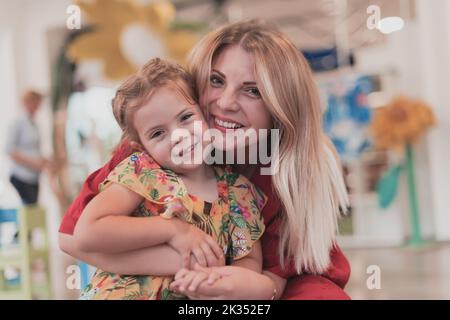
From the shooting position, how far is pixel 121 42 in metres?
2.41

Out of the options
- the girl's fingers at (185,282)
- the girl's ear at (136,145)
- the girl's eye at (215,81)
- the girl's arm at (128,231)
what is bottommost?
the girl's fingers at (185,282)

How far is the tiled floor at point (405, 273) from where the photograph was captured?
1793mm

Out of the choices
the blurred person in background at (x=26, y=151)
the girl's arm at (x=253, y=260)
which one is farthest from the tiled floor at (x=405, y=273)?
the blurred person in background at (x=26, y=151)

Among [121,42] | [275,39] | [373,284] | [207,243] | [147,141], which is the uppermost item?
[121,42]

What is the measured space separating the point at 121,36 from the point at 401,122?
201 centimetres

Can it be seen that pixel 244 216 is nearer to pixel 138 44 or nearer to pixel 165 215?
pixel 165 215

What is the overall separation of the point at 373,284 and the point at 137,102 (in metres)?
0.58

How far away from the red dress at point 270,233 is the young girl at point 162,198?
0.04 metres

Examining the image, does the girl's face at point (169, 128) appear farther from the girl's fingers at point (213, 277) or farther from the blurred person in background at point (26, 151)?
the blurred person in background at point (26, 151)

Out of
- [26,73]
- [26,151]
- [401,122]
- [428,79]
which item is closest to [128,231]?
[26,151]
